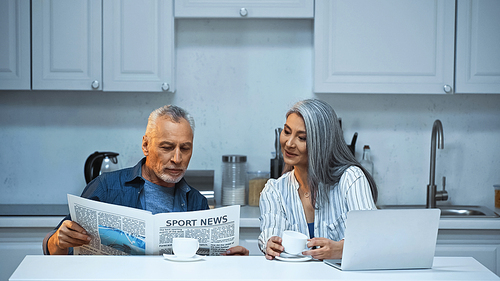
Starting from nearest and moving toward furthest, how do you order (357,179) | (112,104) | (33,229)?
(357,179), (33,229), (112,104)

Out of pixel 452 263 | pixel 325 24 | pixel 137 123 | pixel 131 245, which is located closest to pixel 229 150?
pixel 137 123

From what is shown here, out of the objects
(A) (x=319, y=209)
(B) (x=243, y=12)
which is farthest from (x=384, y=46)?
(A) (x=319, y=209)

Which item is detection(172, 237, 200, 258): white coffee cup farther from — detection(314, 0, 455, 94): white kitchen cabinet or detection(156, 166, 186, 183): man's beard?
detection(314, 0, 455, 94): white kitchen cabinet

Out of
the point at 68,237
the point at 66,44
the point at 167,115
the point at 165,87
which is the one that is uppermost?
the point at 66,44

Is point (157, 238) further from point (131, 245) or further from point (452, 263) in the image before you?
point (452, 263)

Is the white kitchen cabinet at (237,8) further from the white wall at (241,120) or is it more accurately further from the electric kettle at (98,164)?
the electric kettle at (98,164)

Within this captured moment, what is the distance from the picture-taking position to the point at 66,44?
8.01ft

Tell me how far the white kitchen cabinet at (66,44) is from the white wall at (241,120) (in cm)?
32

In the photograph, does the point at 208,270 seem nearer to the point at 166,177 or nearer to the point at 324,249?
the point at 324,249

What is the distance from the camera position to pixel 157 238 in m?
1.26

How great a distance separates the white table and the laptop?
0.02m

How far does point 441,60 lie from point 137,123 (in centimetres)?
174

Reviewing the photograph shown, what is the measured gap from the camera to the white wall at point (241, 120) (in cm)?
279

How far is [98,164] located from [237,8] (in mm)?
1138
